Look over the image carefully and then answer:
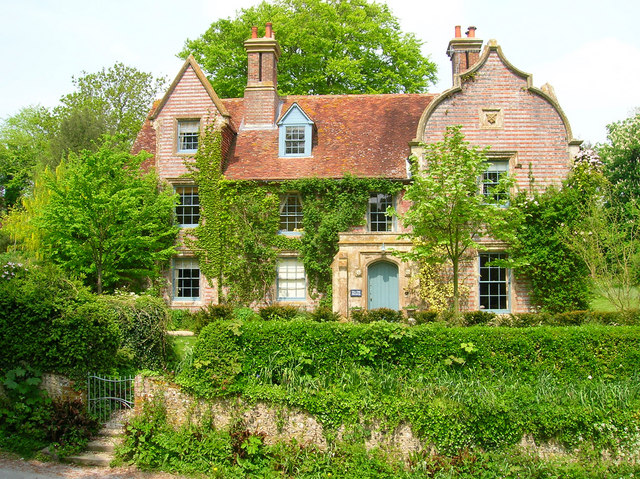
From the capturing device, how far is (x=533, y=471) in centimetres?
855

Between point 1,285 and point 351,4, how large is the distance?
27533mm

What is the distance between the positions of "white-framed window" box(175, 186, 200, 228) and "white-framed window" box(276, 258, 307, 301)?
4.00m

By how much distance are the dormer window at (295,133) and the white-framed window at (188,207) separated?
396 cm

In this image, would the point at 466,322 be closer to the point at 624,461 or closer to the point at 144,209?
the point at 624,461

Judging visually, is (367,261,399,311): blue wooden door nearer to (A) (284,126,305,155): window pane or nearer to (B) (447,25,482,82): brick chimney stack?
(A) (284,126,305,155): window pane

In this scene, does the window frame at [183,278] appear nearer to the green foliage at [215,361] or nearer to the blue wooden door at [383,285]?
the blue wooden door at [383,285]

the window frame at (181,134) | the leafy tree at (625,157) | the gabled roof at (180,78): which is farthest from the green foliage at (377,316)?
the leafy tree at (625,157)

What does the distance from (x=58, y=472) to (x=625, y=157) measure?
35.8 meters

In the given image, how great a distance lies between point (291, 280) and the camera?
20.0 meters

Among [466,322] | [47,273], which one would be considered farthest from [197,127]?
[466,322]

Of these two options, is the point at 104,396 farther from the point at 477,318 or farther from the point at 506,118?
the point at 506,118

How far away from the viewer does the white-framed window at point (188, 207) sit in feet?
67.4

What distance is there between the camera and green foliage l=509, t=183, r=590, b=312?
17.8 meters

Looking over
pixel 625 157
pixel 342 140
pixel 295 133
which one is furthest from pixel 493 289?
pixel 625 157
